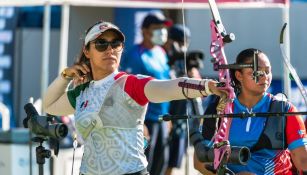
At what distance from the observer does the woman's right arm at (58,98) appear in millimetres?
5500

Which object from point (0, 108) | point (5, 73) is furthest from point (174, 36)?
point (5, 73)

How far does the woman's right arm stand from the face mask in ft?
13.1

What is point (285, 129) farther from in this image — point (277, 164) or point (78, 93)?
point (78, 93)

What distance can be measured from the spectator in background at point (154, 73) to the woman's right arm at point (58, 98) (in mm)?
3348

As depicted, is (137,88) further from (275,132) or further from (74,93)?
(275,132)

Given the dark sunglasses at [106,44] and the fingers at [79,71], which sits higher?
the dark sunglasses at [106,44]

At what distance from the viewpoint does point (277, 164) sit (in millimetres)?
5531

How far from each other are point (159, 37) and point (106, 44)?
450cm

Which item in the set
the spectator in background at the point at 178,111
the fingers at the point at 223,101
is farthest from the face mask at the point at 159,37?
the fingers at the point at 223,101

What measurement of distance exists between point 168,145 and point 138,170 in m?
4.52

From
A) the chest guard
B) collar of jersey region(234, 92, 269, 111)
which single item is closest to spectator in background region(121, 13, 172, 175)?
collar of jersey region(234, 92, 269, 111)

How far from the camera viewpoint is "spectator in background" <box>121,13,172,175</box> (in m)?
9.06

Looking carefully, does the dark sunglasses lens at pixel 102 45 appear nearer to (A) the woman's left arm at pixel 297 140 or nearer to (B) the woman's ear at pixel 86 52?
(B) the woman's ear at pixel 86 52

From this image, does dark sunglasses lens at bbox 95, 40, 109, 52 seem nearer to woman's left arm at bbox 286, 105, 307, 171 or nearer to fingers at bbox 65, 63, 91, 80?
fingers at bbox 65, 63, 91, 80
